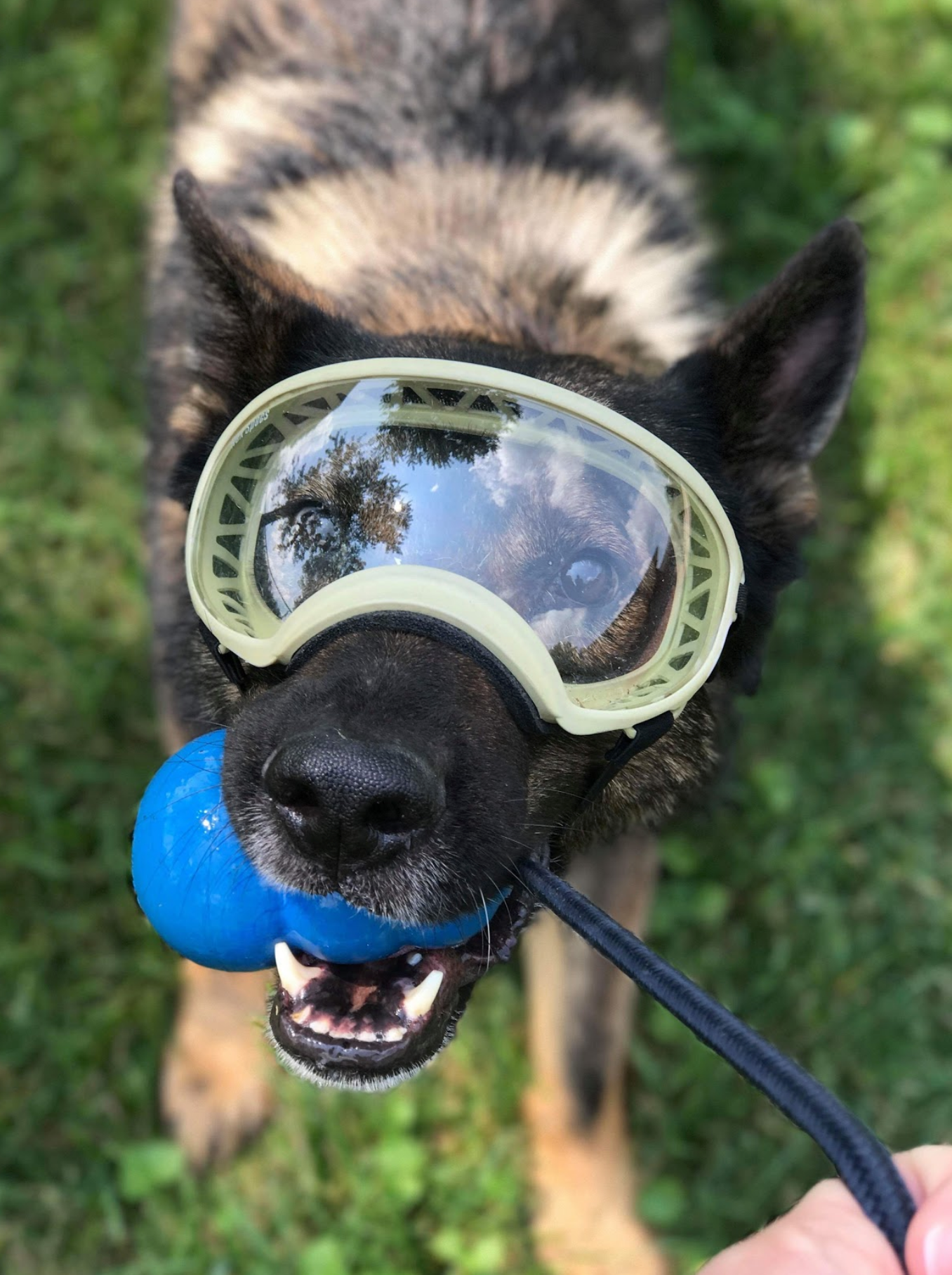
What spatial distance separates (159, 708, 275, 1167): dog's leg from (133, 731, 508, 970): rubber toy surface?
107 cm

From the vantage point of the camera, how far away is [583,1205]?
315 centimetres

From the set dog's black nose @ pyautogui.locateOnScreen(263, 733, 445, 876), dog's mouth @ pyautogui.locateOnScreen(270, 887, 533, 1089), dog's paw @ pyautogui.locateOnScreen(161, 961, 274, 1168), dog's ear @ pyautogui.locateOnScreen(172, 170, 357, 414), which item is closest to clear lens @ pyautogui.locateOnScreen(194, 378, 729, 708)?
dog's ear @ pyautogui.locateOnScreen(172, 170, 357, 414)

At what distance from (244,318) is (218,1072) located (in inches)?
82.1

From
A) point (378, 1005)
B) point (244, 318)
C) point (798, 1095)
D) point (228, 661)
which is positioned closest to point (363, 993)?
point (378, 1005)

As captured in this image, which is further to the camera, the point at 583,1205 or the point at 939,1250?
the point at 583,1205

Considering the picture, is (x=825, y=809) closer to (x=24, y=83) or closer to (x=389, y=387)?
(x=389, y=387)

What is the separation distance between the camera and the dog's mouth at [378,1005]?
198 cm

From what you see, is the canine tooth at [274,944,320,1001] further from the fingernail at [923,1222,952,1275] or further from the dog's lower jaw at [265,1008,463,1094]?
the fingernail at [923,1222,952,1275]

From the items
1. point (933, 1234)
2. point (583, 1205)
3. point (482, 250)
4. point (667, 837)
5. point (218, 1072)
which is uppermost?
point (933, 1234)

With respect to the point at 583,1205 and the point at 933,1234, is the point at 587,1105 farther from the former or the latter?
the point at 933,1234

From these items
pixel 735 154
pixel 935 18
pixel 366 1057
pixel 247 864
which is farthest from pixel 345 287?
pixel 935 18

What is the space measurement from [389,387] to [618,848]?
146cm

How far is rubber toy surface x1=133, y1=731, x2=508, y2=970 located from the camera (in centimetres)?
199

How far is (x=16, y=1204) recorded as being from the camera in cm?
309
